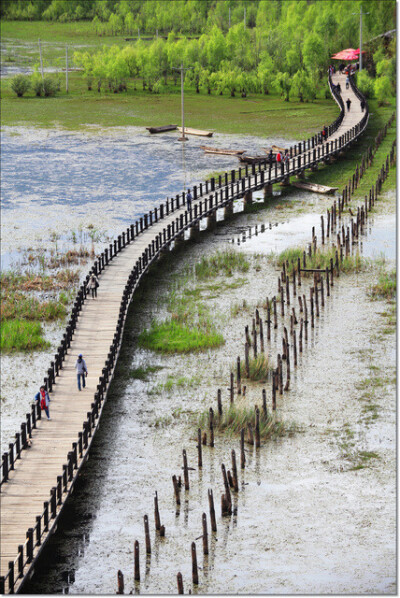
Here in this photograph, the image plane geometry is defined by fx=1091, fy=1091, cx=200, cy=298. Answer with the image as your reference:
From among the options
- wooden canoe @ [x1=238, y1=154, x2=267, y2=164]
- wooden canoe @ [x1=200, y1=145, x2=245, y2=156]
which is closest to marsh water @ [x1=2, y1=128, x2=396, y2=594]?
wooden canoe @ [x1=238, y1=154, x2=267, y2=164]

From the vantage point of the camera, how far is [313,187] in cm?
6381

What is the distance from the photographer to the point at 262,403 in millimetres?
34406

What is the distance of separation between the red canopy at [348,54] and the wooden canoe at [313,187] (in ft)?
114

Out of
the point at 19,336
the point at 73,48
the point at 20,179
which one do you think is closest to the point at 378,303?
the point at 19,336

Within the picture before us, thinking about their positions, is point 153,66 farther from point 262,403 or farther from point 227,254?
point 262,403

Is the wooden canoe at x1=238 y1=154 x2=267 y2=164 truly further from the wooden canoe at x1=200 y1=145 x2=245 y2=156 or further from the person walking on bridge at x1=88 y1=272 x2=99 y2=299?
the person walking on bridge at x1=88 y1=272 x2=99 y2=299

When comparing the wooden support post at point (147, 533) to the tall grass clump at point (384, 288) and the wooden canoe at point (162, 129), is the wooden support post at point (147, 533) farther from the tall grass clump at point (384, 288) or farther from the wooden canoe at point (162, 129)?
the wooden canoe at point (162, 129)

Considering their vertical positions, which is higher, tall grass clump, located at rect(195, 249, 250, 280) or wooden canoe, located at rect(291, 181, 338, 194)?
wooden canoe, located at rect(291, 181, 338, 194)

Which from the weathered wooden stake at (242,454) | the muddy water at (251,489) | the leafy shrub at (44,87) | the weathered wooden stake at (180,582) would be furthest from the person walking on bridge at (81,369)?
the leafy shrub at (44,87)

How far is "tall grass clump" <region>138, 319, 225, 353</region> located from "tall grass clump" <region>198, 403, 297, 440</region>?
6.30 meters

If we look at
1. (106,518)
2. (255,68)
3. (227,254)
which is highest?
(255,68)

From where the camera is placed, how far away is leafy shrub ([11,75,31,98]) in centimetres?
10812

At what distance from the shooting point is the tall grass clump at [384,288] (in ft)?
147

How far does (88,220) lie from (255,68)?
5908cm
